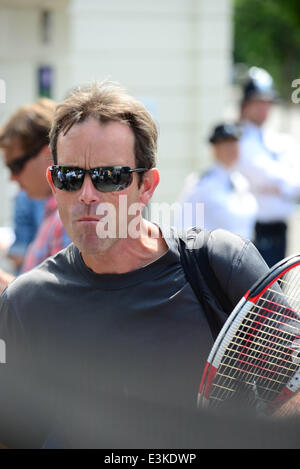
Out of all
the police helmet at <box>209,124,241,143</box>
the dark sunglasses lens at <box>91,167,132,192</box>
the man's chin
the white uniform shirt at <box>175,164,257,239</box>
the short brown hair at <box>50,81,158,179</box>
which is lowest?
the white uniform shirt at <box>175,164,257,239</box>

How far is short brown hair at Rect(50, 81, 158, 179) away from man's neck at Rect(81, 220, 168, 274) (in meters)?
0.22

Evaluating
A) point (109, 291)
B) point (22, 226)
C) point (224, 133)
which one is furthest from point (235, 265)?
point (224, 133)

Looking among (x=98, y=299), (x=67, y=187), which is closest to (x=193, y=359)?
(x=98, y=299)

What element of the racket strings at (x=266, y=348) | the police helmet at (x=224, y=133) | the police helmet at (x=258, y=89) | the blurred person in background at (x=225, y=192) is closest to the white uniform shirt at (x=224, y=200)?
the blurred person in background at (x=225, y=192)

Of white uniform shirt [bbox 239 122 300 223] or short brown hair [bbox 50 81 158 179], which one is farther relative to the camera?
white uniform shirt [bbox 239 122 300 223]

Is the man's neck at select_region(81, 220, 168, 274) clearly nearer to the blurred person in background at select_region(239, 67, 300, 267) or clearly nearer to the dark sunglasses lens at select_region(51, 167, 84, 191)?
the dark sunglasses lens at select_region(51, 167, 84, 191)

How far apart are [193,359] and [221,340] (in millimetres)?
213

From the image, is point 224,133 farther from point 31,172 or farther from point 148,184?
point 148,184

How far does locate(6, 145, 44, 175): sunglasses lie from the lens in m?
3.16

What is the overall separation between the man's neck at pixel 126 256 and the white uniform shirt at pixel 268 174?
134 inches

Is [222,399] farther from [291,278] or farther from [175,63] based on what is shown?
[175,63]

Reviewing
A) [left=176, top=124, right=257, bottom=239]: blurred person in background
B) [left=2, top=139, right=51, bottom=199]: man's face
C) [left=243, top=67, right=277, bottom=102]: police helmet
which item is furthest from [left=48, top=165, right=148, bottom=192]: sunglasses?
[left=243, top=67, right=277, bottom=102]: police helmet

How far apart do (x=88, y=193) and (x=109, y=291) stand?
0.27 m

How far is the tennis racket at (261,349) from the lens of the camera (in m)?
1.56
